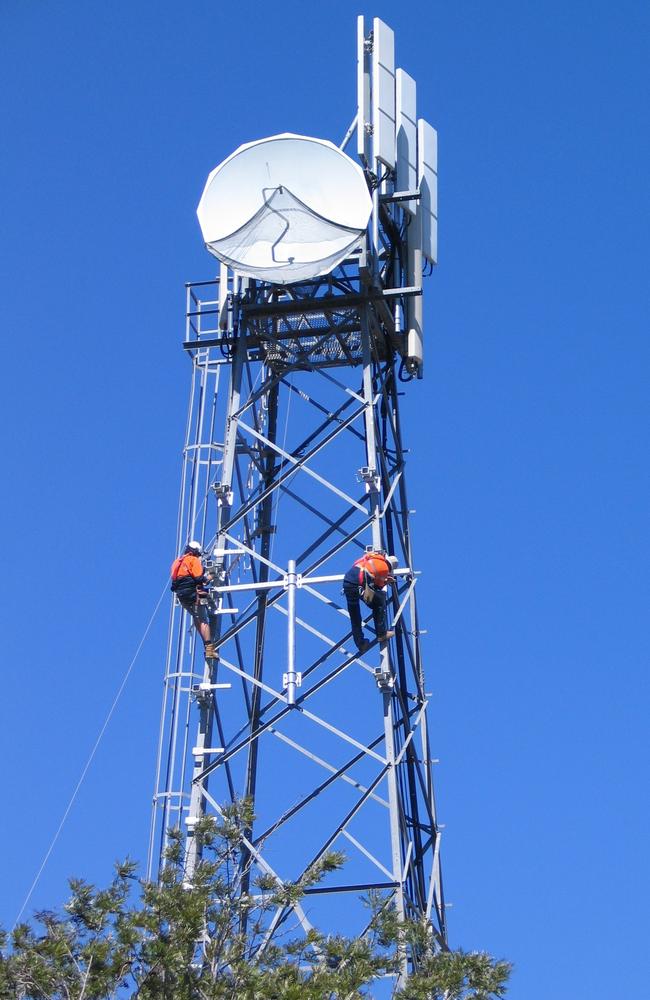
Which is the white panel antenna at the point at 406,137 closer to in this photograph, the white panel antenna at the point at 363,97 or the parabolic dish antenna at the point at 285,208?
the white panel antenna at the point at 363,97

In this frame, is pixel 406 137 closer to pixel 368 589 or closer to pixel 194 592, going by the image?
pixel 368 589

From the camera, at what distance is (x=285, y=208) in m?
24.8

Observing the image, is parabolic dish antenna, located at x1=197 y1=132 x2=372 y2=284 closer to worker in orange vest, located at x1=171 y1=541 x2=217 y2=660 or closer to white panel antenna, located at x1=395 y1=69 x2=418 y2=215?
white panel antenna, located at x1=395 y1=69 x2=418 y2=215

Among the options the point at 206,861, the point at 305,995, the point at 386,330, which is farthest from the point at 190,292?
the point at 305,995

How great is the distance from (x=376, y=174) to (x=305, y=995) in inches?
563

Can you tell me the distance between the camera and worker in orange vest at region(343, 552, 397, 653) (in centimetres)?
2275

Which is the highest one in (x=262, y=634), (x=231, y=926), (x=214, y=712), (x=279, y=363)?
(x=279, y=363)

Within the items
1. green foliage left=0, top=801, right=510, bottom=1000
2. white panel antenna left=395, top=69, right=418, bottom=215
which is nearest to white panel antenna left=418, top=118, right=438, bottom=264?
white panel antenna left=395, top=69, right=418, bottom=215

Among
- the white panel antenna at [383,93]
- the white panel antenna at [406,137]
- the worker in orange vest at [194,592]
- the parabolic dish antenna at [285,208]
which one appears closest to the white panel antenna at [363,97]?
the white panel antenna at [383,93]

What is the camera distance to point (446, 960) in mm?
17719

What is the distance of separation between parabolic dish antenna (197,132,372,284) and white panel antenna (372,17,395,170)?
4.93 ft

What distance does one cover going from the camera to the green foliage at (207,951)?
16.5m

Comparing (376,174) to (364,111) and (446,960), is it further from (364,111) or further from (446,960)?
(446,960)

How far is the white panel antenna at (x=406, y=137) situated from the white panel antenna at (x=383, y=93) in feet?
0.74
